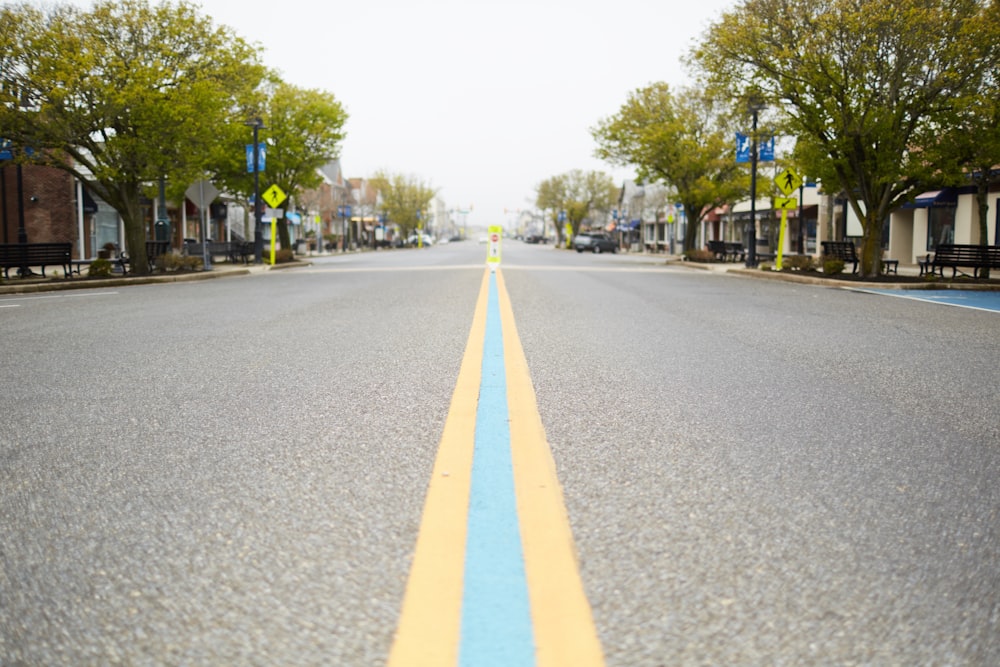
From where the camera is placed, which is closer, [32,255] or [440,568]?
[440,568]

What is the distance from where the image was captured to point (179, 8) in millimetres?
23438

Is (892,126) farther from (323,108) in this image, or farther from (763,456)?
(323,108)

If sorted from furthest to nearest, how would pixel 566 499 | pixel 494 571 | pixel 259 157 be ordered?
1. pixel 259 157
2. pixel 566 499
3. pixel 494 571

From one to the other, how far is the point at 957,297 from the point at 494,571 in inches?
700

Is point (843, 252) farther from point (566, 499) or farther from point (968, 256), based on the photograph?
point (566, 499)

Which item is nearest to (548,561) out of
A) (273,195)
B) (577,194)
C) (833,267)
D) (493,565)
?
(493,565)

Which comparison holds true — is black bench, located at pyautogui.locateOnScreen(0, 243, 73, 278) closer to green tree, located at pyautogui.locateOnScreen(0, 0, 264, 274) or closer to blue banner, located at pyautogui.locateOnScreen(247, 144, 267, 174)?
green tree, located at pyautogui.locateOnScreen(0, 0, 264, 274)

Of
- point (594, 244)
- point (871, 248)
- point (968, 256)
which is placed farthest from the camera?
point (594, 244)

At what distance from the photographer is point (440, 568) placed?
2.66m

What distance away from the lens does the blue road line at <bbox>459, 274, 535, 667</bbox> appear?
214cm

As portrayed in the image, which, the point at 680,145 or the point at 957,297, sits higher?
the point at 680,145

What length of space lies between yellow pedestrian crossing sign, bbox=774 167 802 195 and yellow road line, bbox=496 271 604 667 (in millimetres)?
23304

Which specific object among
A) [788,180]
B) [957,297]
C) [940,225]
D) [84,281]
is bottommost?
[957,297]

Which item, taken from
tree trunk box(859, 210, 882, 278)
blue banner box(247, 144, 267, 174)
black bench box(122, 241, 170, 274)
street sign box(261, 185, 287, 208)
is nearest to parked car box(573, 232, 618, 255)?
blue banner box(247, 144, 267, 174)
